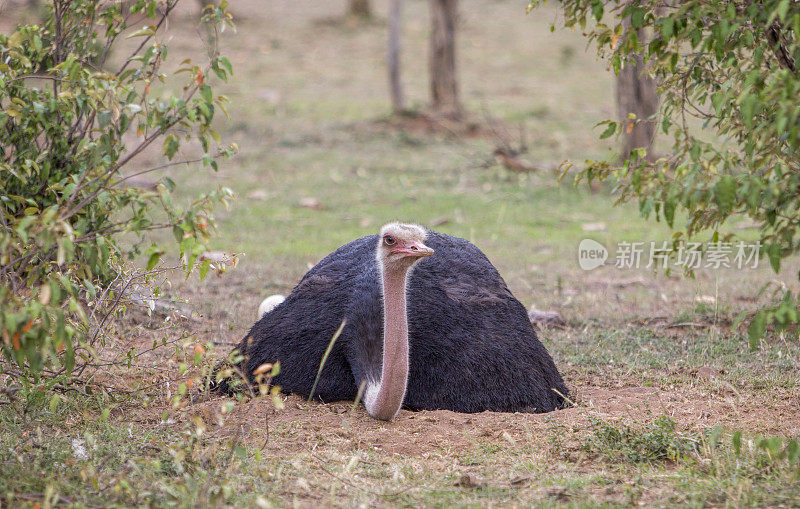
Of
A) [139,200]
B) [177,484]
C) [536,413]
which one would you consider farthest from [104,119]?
[536,413]

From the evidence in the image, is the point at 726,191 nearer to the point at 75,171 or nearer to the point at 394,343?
the point at 394,343

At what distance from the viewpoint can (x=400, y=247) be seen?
4125mm

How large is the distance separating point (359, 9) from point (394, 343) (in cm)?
2077

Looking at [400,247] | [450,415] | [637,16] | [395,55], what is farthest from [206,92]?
[395,55]

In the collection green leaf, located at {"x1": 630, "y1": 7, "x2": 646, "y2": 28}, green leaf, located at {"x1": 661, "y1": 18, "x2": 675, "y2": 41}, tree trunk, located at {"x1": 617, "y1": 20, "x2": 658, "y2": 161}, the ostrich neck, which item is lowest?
the ostrich neck

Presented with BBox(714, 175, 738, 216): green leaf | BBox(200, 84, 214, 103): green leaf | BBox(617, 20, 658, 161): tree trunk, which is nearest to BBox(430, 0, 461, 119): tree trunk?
BBox(617, 20, 658, 161): tree trunk

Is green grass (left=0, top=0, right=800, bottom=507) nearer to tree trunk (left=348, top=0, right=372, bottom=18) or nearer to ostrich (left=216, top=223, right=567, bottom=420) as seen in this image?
ostrich (left=216, top=223, right=567, bottom=420)

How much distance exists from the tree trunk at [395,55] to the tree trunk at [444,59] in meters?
0.59

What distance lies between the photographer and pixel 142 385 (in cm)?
482

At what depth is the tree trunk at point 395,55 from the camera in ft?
50.7

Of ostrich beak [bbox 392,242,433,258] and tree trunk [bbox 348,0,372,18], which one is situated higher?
tree trunk [bbox 348,0,372,18]

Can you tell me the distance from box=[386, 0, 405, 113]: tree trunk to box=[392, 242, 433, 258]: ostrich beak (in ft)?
38.7

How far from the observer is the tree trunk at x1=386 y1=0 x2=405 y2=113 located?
15461mm

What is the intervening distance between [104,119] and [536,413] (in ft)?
8.21
